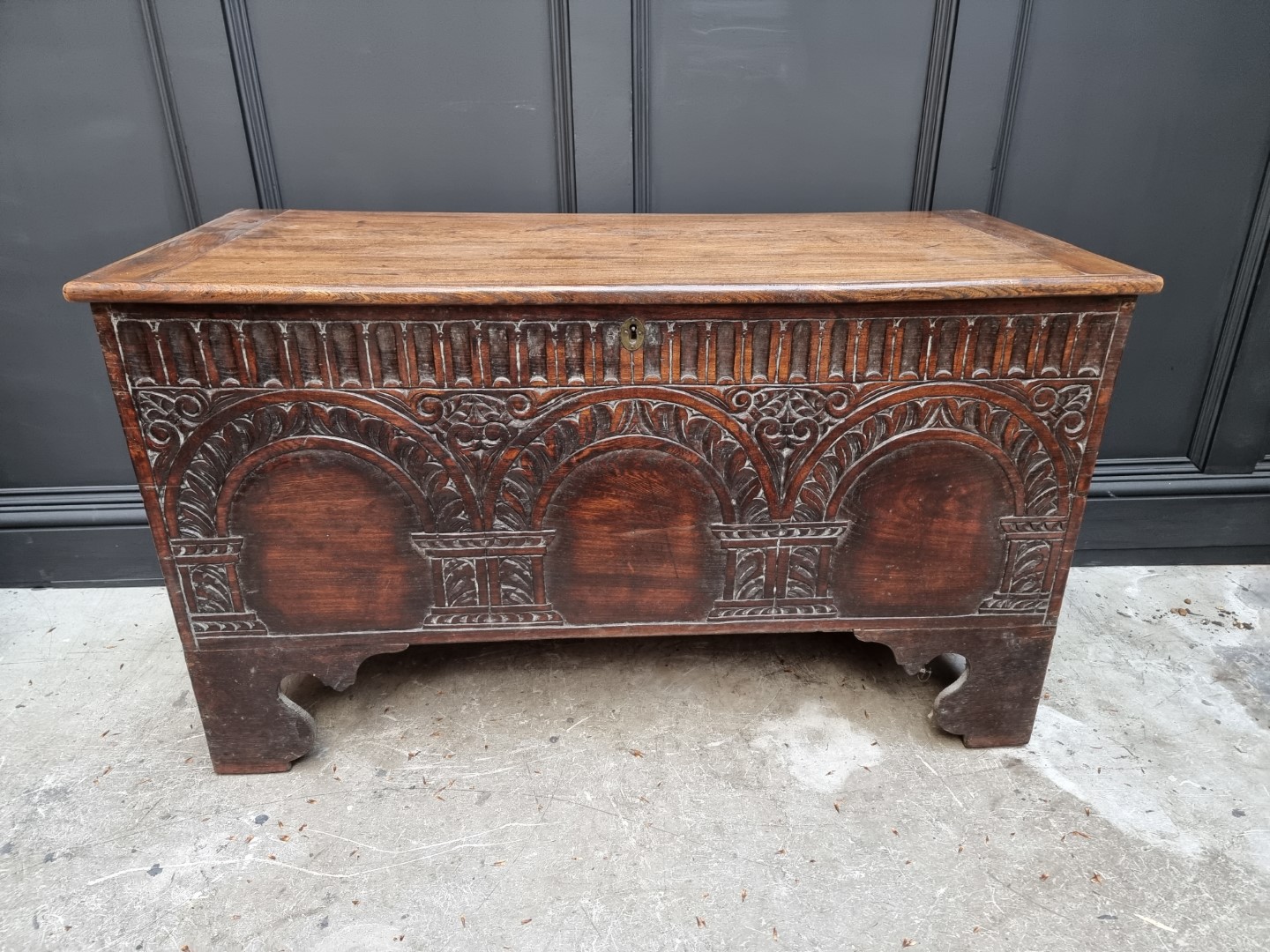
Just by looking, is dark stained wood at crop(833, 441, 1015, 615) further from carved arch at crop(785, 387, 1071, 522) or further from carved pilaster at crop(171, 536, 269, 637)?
carved pilaster at crop(171, 536, 269, 637)

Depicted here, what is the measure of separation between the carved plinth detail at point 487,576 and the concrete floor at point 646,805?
0.30 meters

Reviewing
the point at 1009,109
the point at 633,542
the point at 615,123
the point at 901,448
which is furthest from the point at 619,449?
the point at 1009,109

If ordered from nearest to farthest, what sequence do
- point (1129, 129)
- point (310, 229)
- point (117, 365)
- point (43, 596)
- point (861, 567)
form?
point (117, 365)
point (861, 567)
point (310, 229)
point (1129, 129)
point (43, 596)

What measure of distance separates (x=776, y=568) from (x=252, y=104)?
1478 millimetres

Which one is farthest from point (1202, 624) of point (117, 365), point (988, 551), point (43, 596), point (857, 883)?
point (43, 596)

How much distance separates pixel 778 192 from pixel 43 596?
6.75 ft

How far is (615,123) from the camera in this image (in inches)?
71.0

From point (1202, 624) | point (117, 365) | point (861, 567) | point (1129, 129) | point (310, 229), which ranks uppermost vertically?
point (1129, 129)

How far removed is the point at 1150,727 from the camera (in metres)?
1.63

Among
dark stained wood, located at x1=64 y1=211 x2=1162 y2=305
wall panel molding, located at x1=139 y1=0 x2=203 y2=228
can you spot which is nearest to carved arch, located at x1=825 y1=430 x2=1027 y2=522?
dark stained wood, located at x1=64 y1=211 x2=1162 y2=305

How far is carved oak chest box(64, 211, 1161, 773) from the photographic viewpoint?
1.23 meters

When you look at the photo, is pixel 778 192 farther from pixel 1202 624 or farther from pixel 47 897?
pixel 47 897

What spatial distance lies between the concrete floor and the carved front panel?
0.95ft

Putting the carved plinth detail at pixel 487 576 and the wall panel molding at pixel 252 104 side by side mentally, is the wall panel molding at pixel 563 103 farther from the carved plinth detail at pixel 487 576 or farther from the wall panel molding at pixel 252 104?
the carved plinth detail at pixel 487 576
